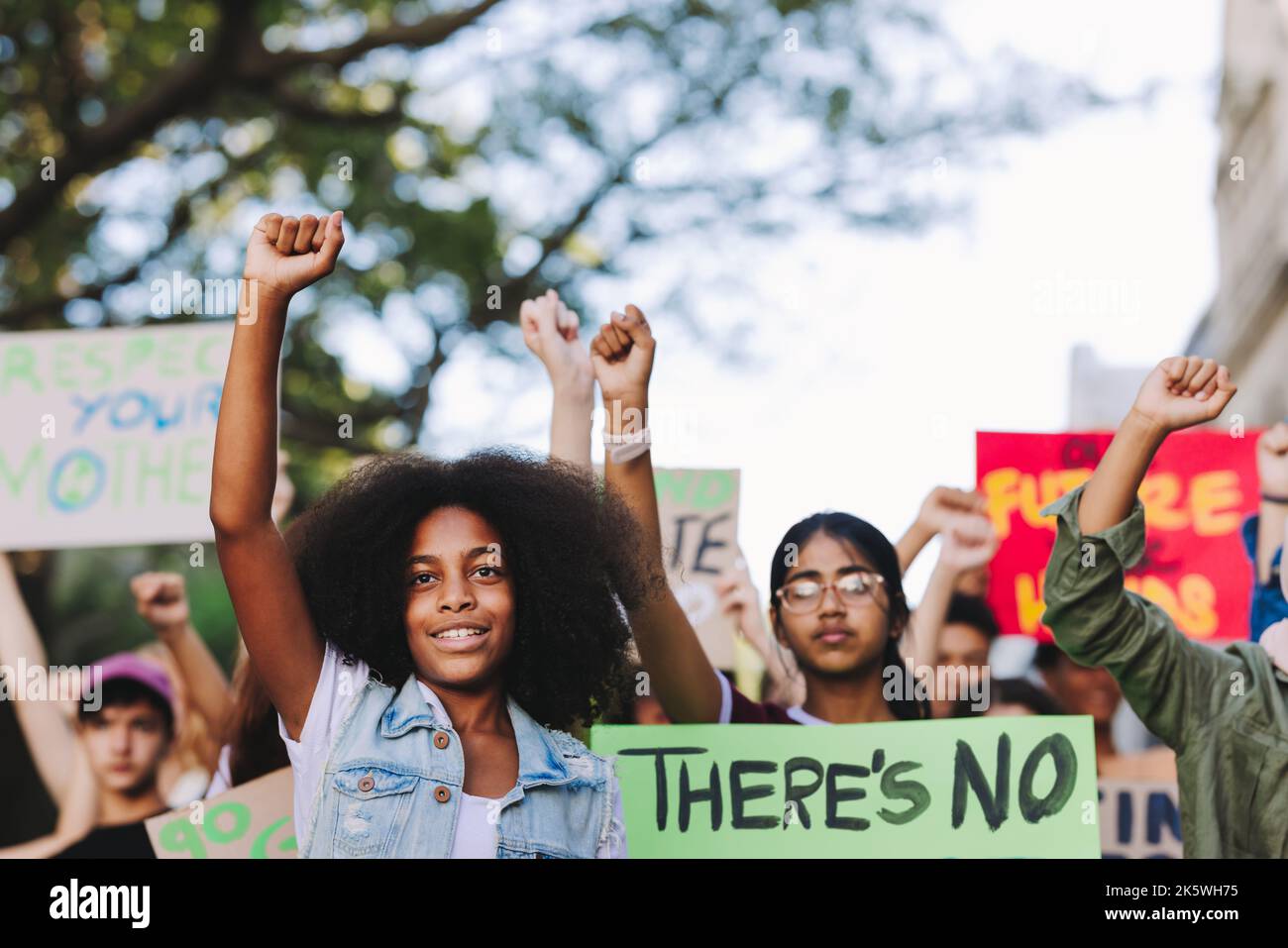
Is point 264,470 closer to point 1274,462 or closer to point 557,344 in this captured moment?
point 557,344

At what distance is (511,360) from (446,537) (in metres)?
7.57

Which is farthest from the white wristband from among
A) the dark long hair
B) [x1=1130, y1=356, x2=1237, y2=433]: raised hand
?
[x1=1130, y1=356, x2=1237, y2=433]: raised hand

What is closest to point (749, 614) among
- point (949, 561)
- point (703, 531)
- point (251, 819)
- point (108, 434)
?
point (703, 531)

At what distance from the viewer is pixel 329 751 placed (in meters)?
2.31

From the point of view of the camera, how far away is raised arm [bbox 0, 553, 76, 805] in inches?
152

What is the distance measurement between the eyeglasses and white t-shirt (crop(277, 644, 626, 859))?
0.84m

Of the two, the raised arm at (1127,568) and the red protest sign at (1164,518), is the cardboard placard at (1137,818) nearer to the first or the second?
the red protest sign at (1164,518)

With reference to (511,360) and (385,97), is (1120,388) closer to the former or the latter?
(511,360)

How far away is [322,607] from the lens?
8.23 feet

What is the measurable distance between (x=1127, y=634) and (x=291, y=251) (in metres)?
1.56

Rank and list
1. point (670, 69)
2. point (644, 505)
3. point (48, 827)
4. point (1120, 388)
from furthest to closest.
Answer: point (1120, 388) → point (670, 69) → point (48, 827) → point (644, 505)

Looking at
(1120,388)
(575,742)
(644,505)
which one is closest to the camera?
(575,742)

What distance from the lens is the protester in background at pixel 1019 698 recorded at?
4.51 metres

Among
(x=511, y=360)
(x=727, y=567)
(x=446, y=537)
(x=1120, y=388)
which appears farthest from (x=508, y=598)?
(x=1120, y=388)
